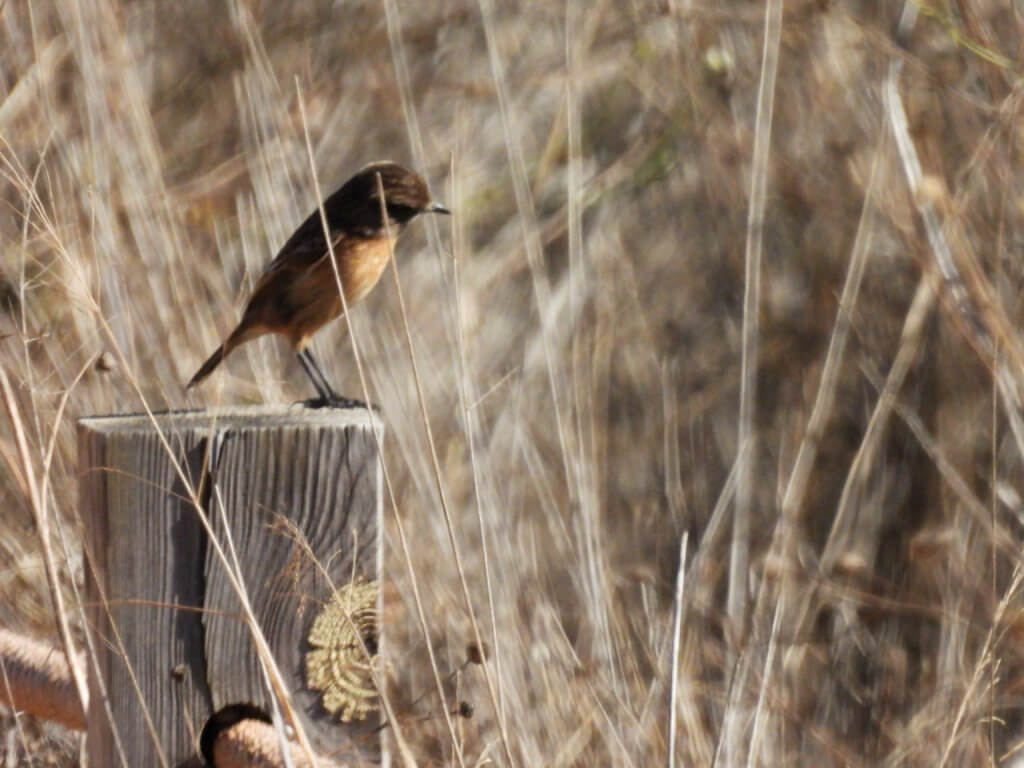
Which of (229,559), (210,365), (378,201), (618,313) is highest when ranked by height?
(378,201)

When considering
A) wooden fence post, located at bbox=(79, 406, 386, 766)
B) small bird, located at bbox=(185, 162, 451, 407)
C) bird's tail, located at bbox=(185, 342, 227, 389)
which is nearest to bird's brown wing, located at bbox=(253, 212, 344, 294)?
small bird, located at bbox=(185, 162, 451, 407)

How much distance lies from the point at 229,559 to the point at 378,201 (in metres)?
1.73

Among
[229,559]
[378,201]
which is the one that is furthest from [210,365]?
[229,559]

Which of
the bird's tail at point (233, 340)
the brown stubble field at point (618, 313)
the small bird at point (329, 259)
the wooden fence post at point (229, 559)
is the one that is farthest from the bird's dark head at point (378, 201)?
the wooden fence post at point (229, 559)

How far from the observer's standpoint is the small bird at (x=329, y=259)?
339cm

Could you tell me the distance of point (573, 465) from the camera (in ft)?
8.75

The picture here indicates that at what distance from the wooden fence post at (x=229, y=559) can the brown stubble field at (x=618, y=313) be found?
2.74 feet

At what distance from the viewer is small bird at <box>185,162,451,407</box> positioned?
3.39 metres

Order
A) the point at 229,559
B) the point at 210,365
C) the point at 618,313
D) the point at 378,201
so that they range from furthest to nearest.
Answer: the point at 618,313 → the point at 210,365 → the point at 378,201 → the point at 229,559

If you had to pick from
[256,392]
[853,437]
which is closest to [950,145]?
[853,437]

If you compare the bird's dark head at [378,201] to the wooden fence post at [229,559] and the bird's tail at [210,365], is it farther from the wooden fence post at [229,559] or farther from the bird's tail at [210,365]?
the wooden fence post at [229,559]

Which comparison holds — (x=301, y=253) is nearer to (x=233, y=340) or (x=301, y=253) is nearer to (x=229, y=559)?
(x=233, y=340)

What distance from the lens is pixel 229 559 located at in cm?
178

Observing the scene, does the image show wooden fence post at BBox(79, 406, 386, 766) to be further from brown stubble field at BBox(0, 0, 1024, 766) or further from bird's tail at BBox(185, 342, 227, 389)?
bird's tail at BBox(185, 342, 227, 389)
